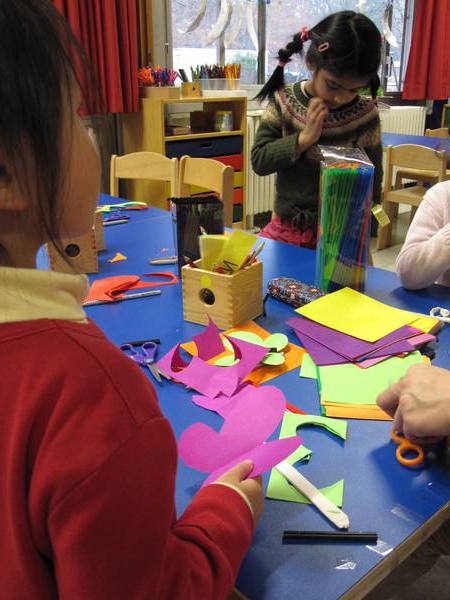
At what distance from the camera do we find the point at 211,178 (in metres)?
2.03

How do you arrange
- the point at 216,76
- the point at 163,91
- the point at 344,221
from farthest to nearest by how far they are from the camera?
the point at 216,76 < the point at 163,91 < the point at 344,221

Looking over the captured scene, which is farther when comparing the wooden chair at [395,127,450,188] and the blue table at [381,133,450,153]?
the wooden chair at [395,127,450,188]

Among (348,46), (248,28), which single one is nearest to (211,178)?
(348,46)

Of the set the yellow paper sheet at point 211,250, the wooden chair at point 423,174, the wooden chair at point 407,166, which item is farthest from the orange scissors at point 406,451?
the wooden chair at point 423,174

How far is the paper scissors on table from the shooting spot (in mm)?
929

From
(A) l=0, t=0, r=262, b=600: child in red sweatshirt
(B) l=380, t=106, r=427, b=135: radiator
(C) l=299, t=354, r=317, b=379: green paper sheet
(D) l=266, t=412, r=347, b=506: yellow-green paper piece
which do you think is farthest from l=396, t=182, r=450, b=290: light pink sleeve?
(B) l=380, t=106, r=427, b=135: radiator

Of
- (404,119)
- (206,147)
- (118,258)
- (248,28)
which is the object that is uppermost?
(248,28)

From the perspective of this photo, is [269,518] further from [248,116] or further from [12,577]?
[248,116]

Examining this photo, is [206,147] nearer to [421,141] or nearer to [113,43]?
[113,43]

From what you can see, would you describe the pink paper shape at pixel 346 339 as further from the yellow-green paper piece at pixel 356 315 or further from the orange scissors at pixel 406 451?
the orange scissors at pixel 406 451

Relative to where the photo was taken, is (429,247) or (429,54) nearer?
(429,247)

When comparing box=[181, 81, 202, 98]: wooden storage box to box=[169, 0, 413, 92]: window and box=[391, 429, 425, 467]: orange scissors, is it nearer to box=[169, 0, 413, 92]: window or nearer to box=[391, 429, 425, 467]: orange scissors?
box=[169, 0, 413, 92]: window

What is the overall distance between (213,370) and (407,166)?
10.4ft

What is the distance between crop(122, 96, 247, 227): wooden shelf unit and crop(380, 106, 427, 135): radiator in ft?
6.31
